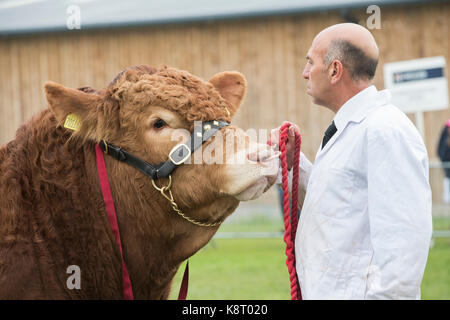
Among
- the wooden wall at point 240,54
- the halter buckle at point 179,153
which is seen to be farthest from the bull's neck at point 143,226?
the wooden wall at point 240,54

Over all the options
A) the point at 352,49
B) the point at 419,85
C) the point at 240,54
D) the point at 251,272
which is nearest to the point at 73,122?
the point at 352,49

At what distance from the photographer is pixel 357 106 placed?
2.83 metres

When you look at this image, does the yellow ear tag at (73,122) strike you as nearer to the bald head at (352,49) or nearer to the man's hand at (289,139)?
the man's hand at (289,139)

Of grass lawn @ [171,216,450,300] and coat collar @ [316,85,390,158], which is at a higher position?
coat collar @ [316,85,390,158]

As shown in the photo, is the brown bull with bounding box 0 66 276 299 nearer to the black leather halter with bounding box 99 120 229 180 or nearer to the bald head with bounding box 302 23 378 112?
the black leather halter with bounding box 99 120 229 180

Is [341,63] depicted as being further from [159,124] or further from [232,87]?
[232,87]

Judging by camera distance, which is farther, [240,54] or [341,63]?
[240,54]

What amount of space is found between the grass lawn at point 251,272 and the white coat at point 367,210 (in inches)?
173

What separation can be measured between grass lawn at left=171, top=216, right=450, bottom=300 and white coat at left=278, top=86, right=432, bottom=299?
14.4ft

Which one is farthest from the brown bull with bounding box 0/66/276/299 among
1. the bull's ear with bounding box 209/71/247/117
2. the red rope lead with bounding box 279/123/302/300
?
the bull's ear with bounding box 209/71/247/117

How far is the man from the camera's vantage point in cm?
244

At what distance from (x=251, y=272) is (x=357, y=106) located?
20.9 ft

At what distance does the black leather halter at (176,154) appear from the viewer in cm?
310
